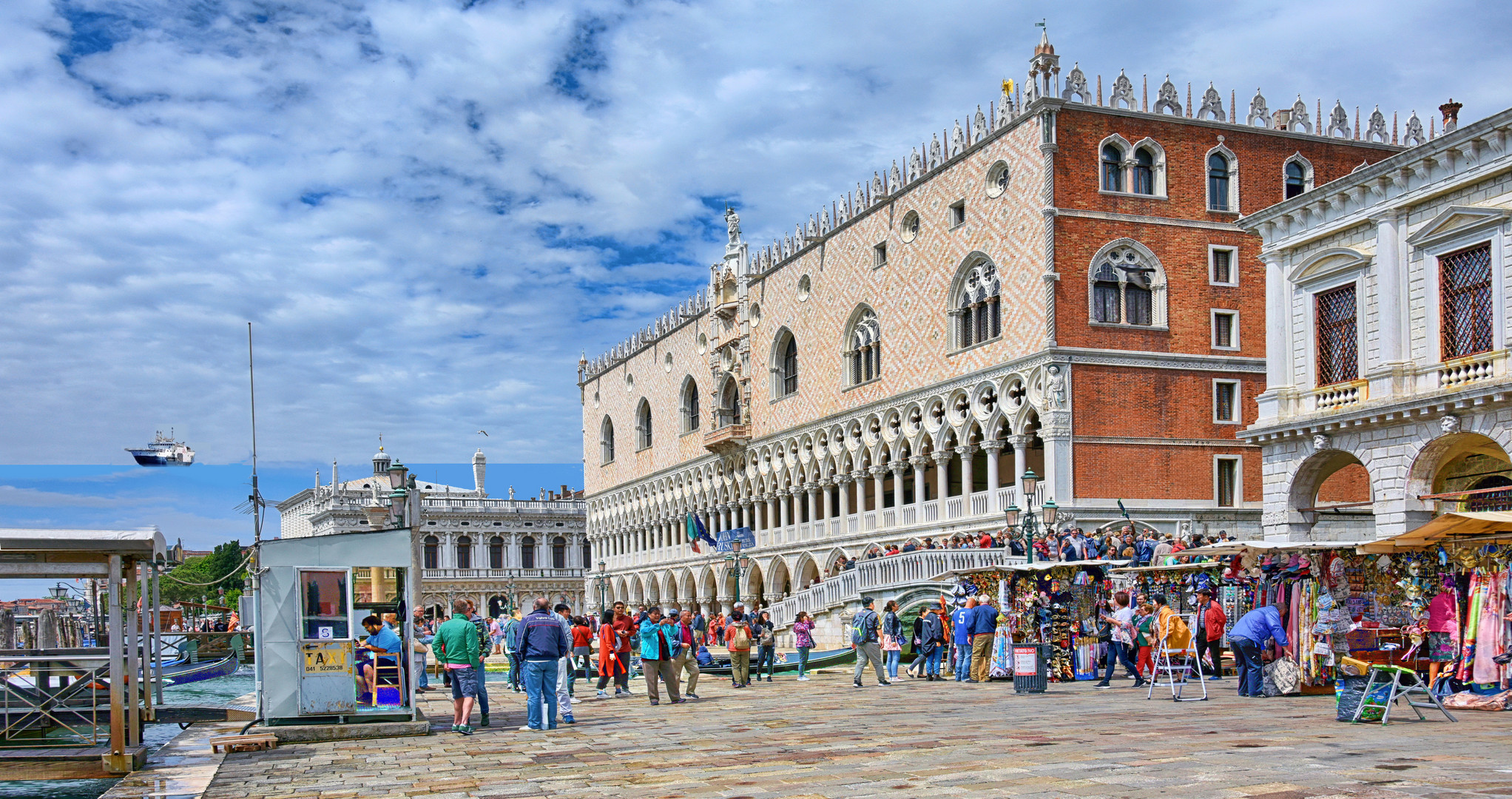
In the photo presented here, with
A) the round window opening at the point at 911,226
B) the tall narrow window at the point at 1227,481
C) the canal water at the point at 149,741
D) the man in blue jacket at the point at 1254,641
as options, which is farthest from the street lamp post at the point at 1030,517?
the canal water at the point at 149,741

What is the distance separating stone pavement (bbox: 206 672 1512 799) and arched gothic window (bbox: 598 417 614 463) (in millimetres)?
47745

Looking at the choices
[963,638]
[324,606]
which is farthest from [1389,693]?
[324,606]

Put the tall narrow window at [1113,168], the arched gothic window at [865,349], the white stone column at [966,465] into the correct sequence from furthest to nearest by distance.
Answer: the arched gothic window at [865,349], the white stone column at [966,465], the tall narrow window at [1113,168]

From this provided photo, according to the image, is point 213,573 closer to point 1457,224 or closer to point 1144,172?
point 1144,172

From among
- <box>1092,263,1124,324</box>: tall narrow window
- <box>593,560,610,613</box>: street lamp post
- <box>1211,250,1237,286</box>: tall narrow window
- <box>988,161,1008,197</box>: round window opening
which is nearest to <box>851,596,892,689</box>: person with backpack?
<box>1092,263,1124,324</box>: tall narrow window

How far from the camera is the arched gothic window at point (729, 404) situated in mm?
48750

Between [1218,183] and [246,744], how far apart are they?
84.8 ft

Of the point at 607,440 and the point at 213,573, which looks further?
the point at 213,573

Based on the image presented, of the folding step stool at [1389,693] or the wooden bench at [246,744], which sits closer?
the folding step stool at [1389,693]

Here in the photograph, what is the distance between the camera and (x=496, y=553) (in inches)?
3132

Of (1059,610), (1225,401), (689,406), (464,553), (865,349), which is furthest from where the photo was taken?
(464,553)

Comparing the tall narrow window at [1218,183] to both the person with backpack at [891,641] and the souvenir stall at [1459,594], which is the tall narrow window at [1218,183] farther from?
the souvenir stall at [1459,594]

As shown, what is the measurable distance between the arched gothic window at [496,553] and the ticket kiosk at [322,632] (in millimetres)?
66512

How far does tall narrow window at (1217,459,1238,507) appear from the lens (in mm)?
31203
